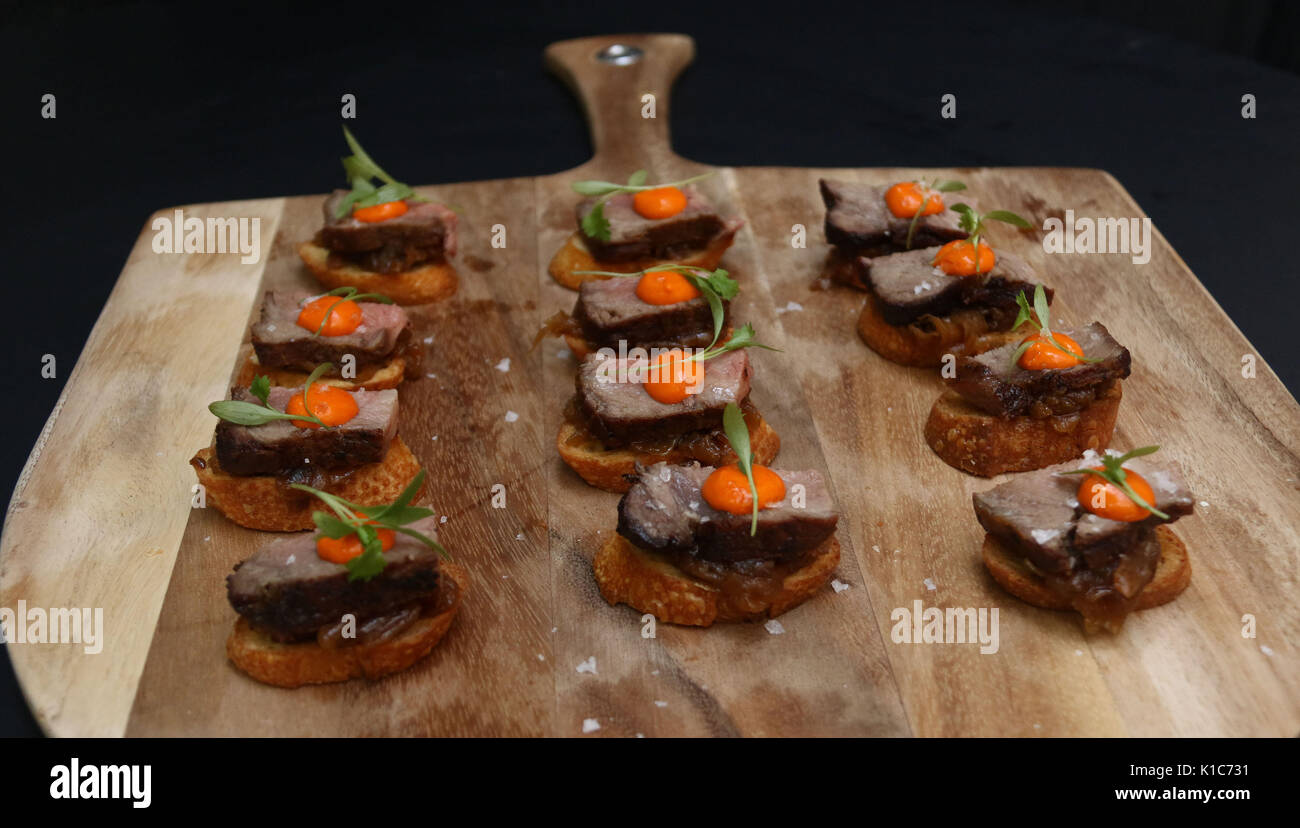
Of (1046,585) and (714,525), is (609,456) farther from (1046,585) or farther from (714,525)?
(1046,585)

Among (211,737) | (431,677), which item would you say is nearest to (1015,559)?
(431,677)

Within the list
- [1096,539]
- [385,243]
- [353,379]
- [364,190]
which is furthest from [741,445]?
[364,190]

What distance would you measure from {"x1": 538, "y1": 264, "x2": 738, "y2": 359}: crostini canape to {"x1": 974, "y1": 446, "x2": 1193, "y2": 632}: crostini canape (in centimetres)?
171

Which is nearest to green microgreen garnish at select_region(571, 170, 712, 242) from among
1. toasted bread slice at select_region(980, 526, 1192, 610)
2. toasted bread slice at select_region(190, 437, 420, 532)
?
toasted bread slice at select_region(190, 437, 420, 532)

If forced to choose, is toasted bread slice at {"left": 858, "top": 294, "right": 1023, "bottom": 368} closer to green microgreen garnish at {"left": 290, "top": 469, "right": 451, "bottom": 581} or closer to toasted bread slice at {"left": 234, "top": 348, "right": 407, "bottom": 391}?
toasted bread slice at {"left": 234, "top": 348, "right": 407, "bottom": 391}

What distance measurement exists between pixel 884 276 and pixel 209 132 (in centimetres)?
465

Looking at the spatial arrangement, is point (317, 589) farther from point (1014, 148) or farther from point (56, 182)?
point (1014, 148)

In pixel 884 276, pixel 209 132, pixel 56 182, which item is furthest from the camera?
pixel 209 132

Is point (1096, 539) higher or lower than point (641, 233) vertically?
lower

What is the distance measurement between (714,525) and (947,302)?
6.97 feet

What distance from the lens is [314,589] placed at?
4301 mm

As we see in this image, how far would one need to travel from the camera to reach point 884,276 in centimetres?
614

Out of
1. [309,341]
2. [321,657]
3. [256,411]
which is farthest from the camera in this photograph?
[309,341]

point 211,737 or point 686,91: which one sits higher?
point 686,91
